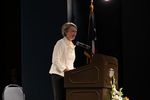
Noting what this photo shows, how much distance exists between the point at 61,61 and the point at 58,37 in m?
1.65

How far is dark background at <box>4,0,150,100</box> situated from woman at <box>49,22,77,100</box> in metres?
1.54

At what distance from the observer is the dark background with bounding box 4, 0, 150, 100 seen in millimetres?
5973

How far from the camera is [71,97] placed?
13.4ft

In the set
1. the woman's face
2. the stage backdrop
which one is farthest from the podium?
the stage backdrop

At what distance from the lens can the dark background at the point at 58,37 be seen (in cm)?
597

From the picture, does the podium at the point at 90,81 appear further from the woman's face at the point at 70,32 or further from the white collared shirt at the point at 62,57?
the woman's face at the point at 70,32

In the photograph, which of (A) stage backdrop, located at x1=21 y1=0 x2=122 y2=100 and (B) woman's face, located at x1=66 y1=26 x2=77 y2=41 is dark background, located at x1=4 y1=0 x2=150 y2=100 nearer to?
(A) stage backdrop, located at x1=21 y1=0 x2=122 y2=100

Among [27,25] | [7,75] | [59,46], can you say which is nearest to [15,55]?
[7,75]

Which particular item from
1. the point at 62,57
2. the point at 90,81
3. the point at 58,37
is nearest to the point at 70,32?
the point at 62,57

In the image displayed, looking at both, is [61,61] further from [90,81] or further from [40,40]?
[40,40]

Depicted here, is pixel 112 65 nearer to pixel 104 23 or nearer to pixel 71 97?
pixel 71 97

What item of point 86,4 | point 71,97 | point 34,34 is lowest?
point 71,97

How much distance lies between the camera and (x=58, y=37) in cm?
591

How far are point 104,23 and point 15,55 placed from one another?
1.78 metres
